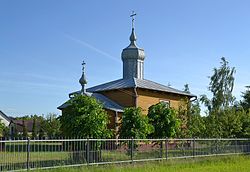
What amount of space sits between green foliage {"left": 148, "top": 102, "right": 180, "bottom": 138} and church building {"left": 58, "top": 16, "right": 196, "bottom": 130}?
491 centimetres

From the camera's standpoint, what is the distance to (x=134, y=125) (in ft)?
68.2

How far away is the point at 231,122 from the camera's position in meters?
30.5

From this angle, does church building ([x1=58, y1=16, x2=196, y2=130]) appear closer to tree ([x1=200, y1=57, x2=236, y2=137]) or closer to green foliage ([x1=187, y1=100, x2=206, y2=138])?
green foliage ([x1=187, y1=100, x2=206, y2=138])

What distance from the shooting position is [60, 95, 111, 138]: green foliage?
1848cm

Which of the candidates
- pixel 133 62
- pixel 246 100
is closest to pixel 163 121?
pixel 133 62

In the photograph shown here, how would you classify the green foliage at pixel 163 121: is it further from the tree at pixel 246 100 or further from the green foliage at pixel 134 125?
the tree at pixel 246 100

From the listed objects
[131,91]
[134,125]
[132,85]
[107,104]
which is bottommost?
[134,125]

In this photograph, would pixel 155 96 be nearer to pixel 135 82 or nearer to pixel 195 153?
pixel 135 82

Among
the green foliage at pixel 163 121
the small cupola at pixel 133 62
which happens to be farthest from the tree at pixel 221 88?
the green foliage at pixel 163 121

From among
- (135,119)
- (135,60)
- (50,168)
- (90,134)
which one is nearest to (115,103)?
(135,60)

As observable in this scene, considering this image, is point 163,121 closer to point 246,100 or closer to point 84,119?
point 84,119

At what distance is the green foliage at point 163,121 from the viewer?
76.3 ft

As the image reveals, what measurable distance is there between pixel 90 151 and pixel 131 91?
15.3 meters

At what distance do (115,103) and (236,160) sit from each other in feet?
39.7
